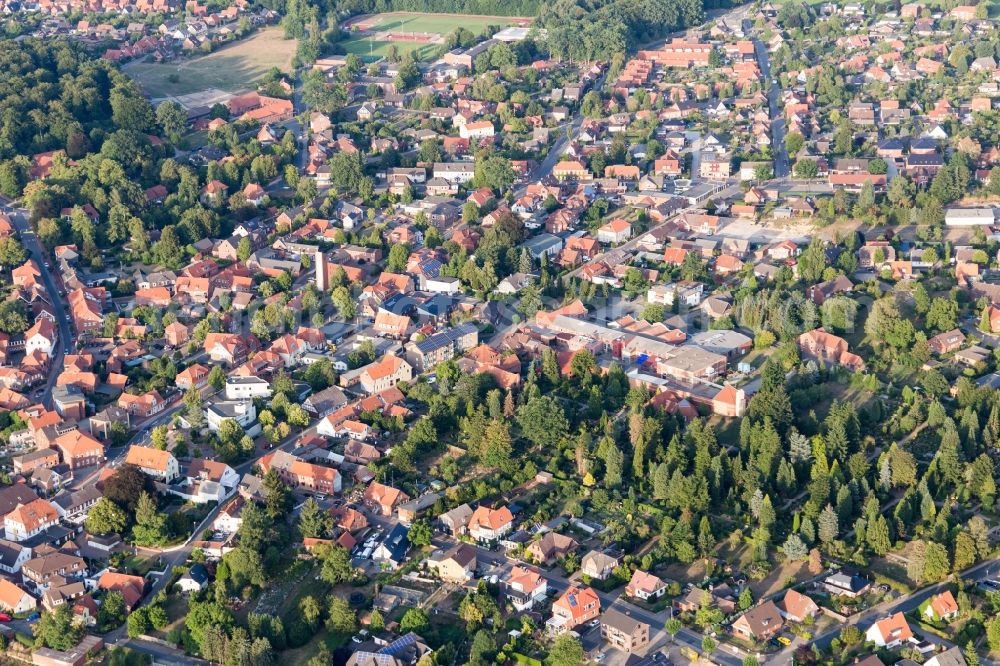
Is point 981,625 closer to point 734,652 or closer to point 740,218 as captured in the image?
point 734,652

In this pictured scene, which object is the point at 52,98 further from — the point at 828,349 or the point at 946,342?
the point at 946,342

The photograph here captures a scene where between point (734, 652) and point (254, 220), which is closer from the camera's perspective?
point (734, 652)

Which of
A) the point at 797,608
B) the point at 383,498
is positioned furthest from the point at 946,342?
the point at 383,498

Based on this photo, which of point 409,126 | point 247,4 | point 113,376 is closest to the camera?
point 113,376

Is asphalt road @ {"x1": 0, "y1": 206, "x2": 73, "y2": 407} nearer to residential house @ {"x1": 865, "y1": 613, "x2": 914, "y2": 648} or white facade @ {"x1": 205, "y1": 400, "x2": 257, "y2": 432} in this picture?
white facade @ {"x1": 205, "y1": 400, "x2": 257, "y2": 432}

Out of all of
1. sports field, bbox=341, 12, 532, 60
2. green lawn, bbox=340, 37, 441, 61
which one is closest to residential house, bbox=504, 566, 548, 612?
sports field, bbox=341, 12, 532, 60

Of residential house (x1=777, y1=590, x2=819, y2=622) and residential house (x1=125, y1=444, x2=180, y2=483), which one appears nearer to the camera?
residential house (x1=777, y1=590, x2=819, y2=622)

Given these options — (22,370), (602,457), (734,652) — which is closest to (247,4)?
(22,370)
